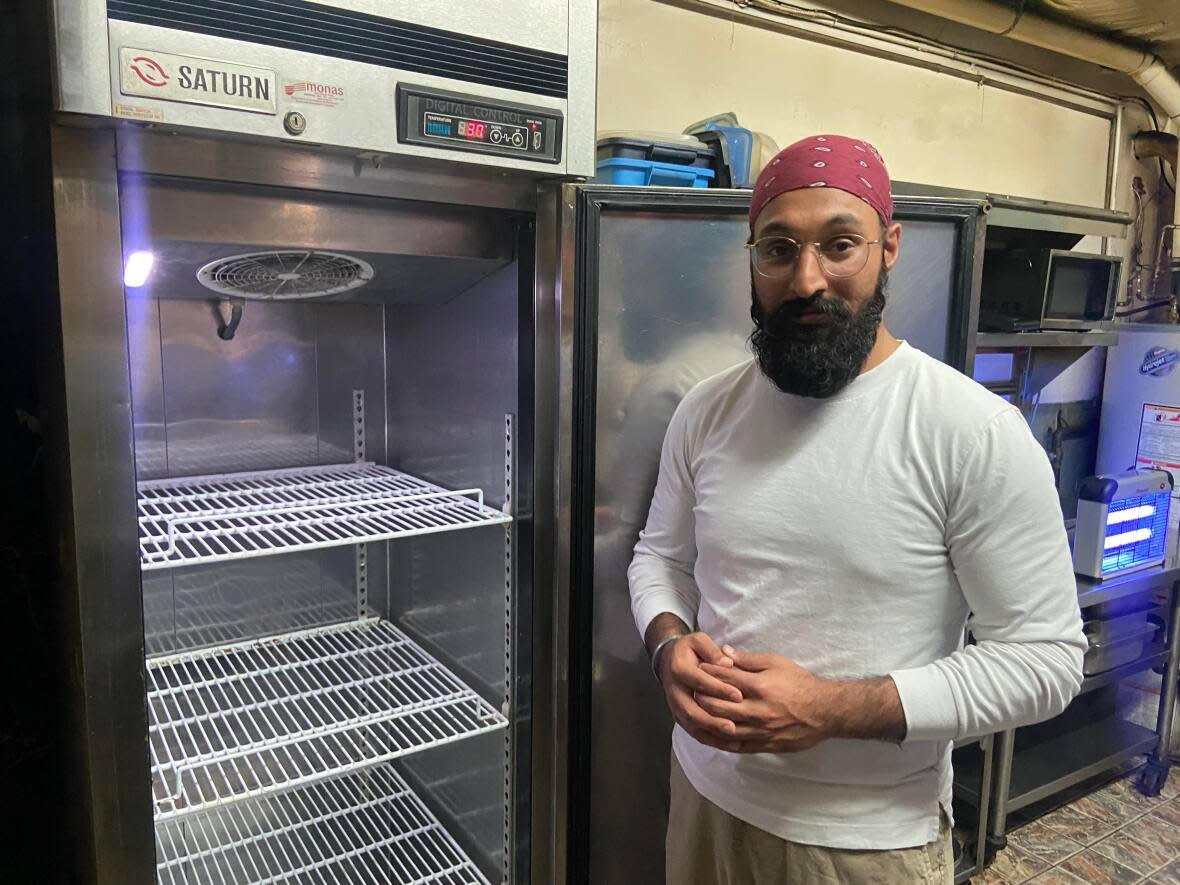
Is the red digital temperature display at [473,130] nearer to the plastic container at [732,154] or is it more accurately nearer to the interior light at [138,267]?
the interior light at [138,267]

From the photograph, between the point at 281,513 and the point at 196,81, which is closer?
the point at 196,81

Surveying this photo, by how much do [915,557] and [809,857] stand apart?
423 millimetres

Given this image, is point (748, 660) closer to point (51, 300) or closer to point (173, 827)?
point (51, 300)

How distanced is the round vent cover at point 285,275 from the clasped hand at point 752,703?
2.59 feet

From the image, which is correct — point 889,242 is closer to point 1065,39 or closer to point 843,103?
point 843,103

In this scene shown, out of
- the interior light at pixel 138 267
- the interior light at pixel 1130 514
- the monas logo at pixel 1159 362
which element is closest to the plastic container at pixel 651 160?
the interior light at pixel 138 267

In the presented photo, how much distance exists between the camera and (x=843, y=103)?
101 inches

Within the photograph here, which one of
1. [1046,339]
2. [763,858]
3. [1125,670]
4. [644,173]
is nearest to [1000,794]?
[1125,670]

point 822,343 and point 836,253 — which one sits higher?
point 836,253

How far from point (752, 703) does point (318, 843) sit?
1107 millimetres

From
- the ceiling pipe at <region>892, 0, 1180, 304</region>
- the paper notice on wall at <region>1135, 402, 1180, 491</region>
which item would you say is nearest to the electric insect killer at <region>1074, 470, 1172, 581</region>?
the paper notice on wall at <region>1135, 402, 1180, 491</region>

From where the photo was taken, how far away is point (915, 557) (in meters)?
1.08

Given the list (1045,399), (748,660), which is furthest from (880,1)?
(748,660)

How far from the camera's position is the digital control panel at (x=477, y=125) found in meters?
1.03
